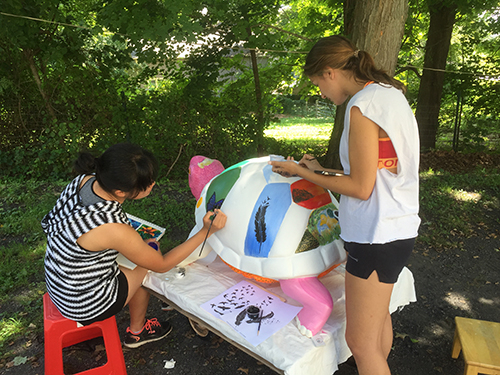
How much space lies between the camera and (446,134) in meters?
8.42

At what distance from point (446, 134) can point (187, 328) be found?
8.21 meters

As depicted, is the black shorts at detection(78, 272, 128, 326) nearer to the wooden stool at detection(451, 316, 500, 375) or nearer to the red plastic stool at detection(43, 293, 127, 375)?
the red plastic stool at detection(43, 293, 127, 375)

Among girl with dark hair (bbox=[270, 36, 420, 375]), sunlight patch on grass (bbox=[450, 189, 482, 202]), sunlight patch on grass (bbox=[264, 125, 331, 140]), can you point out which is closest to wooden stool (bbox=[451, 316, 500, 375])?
girl with dark hair (bbox=[270, 36, 420, 375])

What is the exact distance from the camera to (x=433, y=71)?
23.0 feet

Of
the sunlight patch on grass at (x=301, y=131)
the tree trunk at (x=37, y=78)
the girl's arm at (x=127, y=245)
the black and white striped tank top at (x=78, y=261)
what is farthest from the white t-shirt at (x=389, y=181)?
the sunlight patch on grass at (x=301, y=131)

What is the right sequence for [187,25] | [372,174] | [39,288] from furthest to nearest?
[187,25], [39,288], [372,174]

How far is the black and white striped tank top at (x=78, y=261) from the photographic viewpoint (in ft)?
5.83

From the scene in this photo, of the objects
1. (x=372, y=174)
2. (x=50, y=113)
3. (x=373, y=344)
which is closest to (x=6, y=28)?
(x=50, y=113)

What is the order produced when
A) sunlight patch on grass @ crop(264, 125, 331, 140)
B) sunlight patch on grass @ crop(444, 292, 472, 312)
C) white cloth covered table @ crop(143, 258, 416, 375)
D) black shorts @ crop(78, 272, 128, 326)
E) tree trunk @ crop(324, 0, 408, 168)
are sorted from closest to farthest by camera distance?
white cloth covered table @ crop(143, 258, 416, 375), black shorts @ crop(78, 272, 128, 326), sunlight patch on grass @ crop(444, 292, 472, 312), tree trunk @ crop(324, 0, 408, 168), sunlight patch on grass @ crop(264, 125, 331, 140)

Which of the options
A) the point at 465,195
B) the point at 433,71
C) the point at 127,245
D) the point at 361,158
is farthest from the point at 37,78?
the point at 433,71

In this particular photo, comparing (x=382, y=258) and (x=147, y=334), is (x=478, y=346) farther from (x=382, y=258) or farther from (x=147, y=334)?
(x=147, y=334)

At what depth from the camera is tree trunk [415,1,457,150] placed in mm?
6758

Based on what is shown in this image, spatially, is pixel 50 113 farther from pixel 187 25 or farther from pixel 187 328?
pixel 187 328

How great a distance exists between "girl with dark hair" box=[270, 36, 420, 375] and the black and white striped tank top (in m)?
1.16
